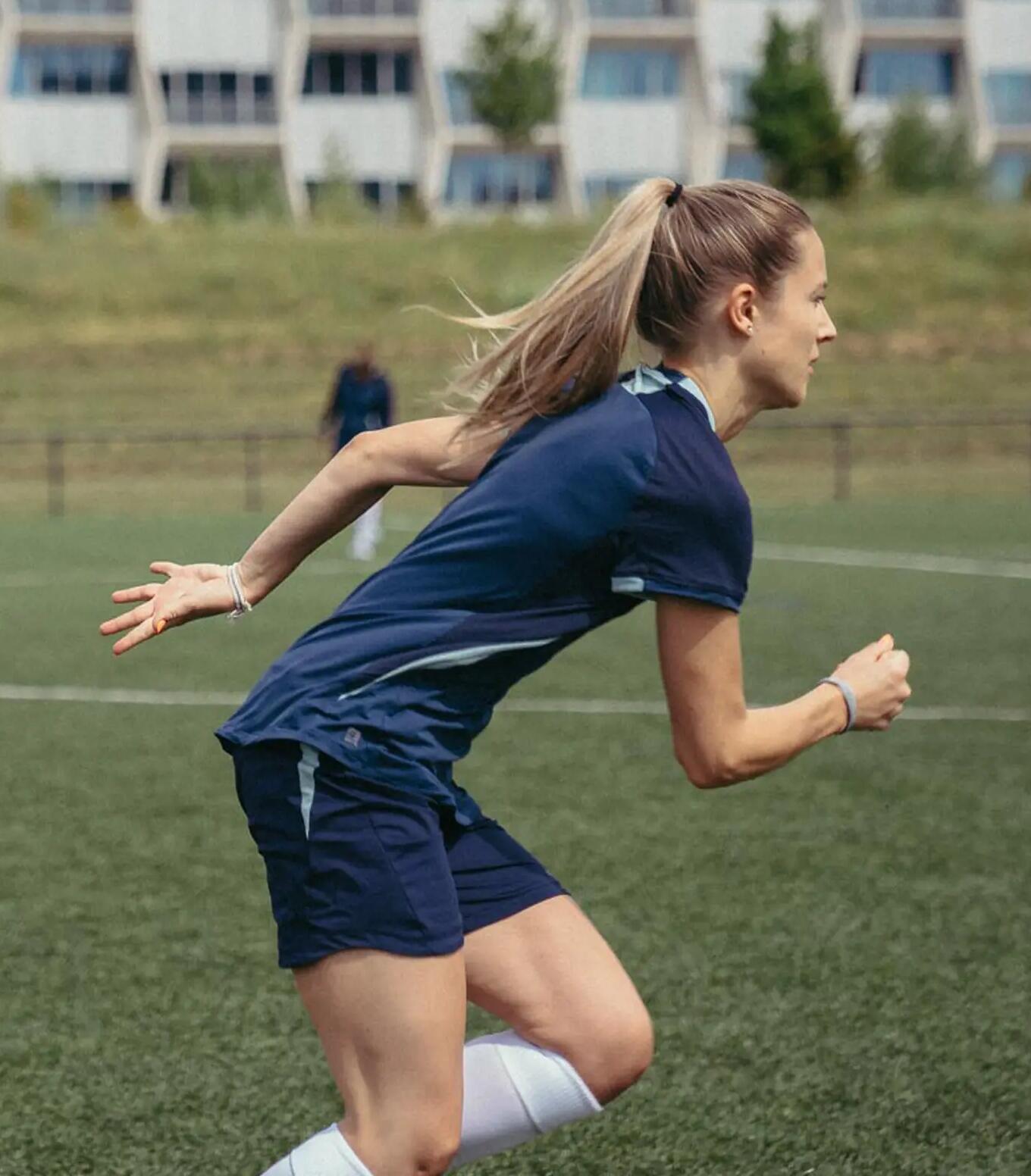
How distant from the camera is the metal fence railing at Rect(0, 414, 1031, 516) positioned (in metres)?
28.3

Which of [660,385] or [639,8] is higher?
[660,385]

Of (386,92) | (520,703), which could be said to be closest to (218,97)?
(386,92)

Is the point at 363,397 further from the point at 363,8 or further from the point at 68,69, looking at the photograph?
the point at 363,8

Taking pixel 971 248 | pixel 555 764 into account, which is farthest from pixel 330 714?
pixel 971 248

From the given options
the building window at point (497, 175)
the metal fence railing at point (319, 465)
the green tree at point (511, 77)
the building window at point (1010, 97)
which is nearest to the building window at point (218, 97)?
the building window at point (497, 175)

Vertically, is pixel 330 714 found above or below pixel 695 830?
above

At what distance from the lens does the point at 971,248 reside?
146 ft

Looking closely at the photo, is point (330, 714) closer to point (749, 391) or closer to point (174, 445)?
point (749, 391)

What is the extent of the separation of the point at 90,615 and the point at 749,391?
41.0 feet

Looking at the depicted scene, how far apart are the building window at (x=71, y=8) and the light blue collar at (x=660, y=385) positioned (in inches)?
2583

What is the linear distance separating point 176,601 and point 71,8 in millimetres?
65512

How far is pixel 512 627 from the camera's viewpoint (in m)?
3.08

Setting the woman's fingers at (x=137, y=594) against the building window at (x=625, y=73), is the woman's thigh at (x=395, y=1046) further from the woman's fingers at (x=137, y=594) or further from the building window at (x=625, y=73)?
the building window at (x=625, y=73)

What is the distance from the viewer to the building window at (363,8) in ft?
220
